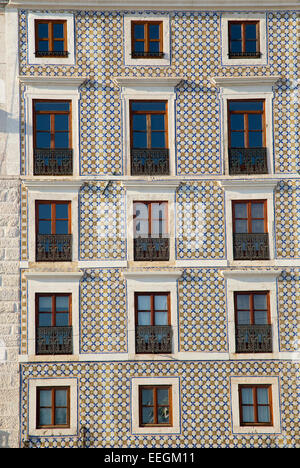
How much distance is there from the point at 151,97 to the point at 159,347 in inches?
278

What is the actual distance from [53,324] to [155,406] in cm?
359

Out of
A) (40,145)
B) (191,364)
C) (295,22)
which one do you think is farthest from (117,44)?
(191,364)

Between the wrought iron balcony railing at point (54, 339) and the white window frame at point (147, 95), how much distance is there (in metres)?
4.91

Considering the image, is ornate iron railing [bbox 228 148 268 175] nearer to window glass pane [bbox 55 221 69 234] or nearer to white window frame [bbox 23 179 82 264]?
white window frame [bbox 23 179 82 264]

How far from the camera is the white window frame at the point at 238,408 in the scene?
24.1 meters

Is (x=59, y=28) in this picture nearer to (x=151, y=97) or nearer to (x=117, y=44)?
(x=117, y=44)

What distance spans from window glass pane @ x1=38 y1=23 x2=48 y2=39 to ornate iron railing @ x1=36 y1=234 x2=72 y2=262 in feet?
18.9

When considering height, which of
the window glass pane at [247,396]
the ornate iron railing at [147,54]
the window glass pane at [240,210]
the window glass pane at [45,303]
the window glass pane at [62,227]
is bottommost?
the window glass pane at [247,396]

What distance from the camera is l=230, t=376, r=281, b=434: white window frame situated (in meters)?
24.1

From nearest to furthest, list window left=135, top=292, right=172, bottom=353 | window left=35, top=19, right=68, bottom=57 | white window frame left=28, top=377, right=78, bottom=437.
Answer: white window frame left=28, top=377, right=78, bottom=437
window left=135, top=292, right=172, bottom=353
window left=35, top=19, right=68, bottom=57

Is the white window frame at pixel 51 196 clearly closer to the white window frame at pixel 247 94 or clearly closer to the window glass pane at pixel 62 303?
the window glass pane at pixel 62 303

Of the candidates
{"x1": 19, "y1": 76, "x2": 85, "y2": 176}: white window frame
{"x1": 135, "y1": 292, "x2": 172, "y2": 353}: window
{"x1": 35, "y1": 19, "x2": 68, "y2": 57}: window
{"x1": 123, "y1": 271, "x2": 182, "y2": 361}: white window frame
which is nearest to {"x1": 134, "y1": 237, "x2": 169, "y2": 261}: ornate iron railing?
{"x1": 123, "y1": 271, "x2": 182, "y2": 361}: white window frame

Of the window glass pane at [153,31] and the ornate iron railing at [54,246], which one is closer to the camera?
the ornate iron railing at [54,246]

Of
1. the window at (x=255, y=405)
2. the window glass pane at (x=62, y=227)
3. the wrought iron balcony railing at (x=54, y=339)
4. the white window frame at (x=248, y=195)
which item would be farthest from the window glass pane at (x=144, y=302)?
the window at (x=255, y=405)
